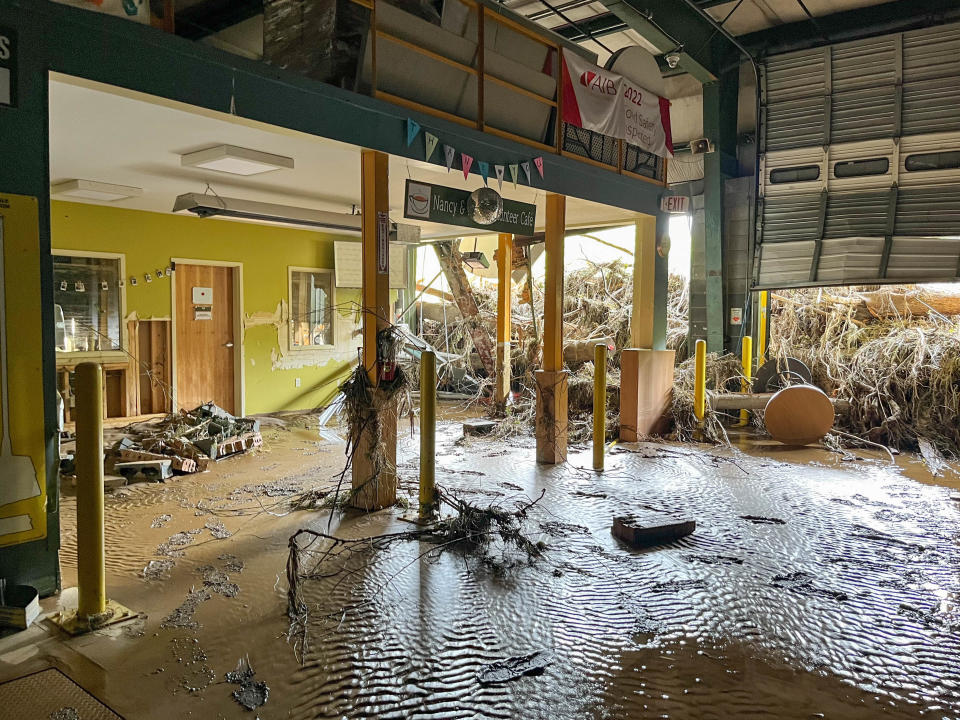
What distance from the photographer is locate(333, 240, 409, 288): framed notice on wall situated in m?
12.6

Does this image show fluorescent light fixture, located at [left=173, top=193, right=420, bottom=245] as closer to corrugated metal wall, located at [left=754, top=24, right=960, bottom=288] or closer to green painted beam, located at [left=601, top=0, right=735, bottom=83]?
green painted beam, located at [left=601, top=0, right=735, bottom=83]

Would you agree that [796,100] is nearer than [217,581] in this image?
No

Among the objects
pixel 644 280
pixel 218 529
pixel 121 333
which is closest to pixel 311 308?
pixel 121 333

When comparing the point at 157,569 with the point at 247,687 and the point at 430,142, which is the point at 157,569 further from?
the point at 430,142

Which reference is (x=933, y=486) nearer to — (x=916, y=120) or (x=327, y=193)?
(x=916, y=120)

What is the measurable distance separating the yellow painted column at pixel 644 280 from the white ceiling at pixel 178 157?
1.17 feet

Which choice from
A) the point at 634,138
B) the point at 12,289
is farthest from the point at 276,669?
the point at 634,138

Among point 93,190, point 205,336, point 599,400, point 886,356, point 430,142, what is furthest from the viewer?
point 205,336

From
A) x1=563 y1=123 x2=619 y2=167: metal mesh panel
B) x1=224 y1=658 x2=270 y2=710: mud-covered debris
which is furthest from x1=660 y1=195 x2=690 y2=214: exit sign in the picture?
x1=224 y1=658 x2=270 y2=710: mud-covered debris

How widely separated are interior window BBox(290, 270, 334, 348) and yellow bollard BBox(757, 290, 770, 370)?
7747mm

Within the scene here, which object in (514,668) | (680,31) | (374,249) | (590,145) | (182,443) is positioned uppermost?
(680,31)

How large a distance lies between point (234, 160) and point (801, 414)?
8.12 meters

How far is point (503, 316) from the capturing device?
1208 cm

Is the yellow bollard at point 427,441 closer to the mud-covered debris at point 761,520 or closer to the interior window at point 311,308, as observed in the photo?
the mud-covered debris at point 761,520
